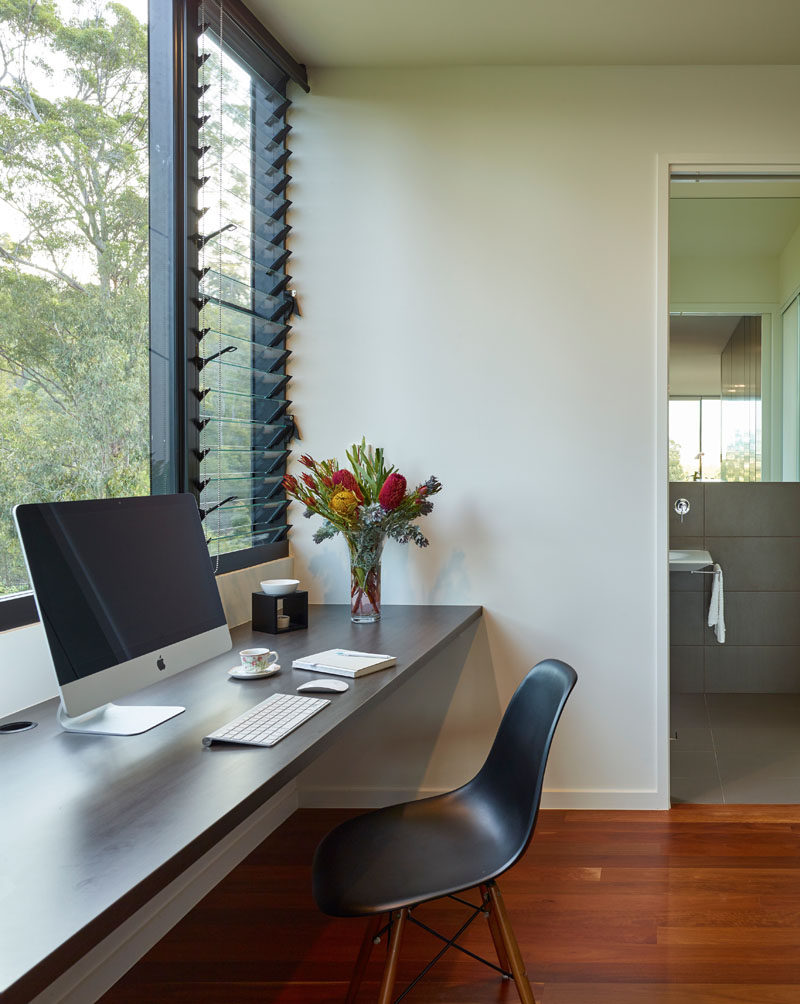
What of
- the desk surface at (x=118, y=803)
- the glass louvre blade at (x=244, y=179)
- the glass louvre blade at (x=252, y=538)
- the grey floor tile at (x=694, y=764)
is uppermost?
the glass louvre blade at (x=244, y=179)

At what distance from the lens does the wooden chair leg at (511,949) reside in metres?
1.72

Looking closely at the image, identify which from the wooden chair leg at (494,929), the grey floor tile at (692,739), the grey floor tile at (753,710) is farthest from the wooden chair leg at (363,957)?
the grey floor tile at (753,710)

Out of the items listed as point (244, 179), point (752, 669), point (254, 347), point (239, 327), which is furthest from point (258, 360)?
point (752, 669)

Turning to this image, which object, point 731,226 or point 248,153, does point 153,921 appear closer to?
Answer: point 248,153

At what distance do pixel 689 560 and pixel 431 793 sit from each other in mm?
1902

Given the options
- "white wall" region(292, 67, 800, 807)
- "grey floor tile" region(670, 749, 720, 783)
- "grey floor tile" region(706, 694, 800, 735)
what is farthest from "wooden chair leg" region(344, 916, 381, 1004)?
"grey floor tile" region(706, 694, 800, 735)

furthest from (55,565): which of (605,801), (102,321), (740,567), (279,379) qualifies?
(740,567)

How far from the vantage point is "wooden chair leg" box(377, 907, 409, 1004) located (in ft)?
5.04

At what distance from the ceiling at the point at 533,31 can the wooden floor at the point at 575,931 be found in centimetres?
267

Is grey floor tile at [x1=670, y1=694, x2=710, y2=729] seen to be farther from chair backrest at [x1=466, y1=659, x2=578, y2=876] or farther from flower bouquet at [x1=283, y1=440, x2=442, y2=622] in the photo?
chair backrest at [x1=466, y1=659, x2=578, y2=876]

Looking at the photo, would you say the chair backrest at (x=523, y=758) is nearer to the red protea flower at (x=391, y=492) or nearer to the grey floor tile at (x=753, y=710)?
the red protea flower at (x=391, y=492)

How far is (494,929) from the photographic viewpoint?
1867 mm

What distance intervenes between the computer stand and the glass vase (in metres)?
1.10

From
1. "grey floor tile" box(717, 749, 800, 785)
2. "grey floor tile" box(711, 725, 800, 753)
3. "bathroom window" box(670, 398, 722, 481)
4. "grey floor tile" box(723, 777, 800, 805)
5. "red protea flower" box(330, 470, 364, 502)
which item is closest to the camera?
"red protea flower" box(330, 470, 364, 502)
